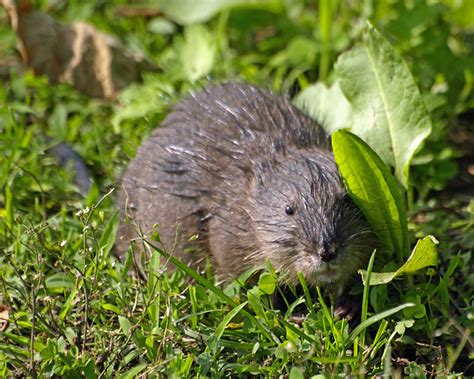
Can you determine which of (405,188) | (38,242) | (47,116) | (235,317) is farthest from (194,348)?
(47,116)

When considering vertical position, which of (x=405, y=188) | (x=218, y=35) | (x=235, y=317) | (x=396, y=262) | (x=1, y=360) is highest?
(x=218, y=35)

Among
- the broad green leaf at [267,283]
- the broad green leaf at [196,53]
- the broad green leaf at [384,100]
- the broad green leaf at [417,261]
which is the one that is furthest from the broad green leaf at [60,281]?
the broad green leaf at [196,53]

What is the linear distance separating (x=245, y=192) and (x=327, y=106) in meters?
1.32

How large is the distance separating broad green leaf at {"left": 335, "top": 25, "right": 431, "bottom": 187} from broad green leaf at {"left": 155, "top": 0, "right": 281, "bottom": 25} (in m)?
2.28

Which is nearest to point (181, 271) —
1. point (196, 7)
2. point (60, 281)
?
point (60, 281)

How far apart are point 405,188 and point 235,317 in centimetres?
124

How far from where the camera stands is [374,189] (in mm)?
4457

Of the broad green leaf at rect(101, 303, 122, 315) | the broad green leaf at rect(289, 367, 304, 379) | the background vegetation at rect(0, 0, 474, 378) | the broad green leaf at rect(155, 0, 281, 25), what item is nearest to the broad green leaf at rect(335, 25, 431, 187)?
the background vegetation at rect(0, 0, 474, 378)

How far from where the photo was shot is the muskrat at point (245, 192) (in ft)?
14.2

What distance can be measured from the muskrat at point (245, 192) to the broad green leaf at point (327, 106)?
0.38 meters

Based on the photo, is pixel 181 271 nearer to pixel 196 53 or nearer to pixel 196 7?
pixel 196 53

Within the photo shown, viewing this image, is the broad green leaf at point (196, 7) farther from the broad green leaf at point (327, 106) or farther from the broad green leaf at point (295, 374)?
the broad green leaf at point (295, 374)

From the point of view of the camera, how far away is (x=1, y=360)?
398 centimetres

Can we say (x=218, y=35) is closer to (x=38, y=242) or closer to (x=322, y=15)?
(x=322, y=15)
